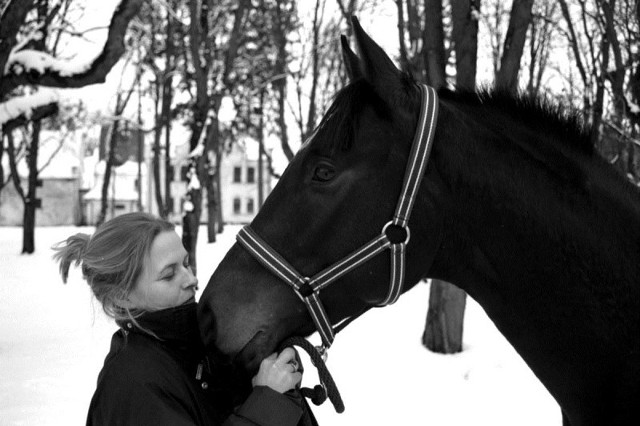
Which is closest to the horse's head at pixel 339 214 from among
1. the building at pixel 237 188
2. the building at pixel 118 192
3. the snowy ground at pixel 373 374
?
the snowy ground at pixel 373 374

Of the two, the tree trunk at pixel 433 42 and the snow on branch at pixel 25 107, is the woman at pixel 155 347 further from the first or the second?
the snow on branch at pixel 25 107

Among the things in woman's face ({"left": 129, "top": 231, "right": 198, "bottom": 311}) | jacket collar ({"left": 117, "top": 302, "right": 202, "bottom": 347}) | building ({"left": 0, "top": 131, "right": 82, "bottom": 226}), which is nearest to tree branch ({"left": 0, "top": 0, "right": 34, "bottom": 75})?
woman's face ({"left": 129, "top": 231, "right": 198, "bottom": 311})

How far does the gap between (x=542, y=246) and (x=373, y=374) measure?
268 inches

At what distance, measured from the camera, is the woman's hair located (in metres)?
2.19

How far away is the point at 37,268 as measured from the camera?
66.3 feet

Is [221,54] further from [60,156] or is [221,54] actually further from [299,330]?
[60,156]

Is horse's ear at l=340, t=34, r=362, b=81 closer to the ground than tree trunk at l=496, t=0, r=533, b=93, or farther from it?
closer to the ground

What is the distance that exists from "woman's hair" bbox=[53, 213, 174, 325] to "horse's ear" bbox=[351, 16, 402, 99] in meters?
0.87

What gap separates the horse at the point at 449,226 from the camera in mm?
1967

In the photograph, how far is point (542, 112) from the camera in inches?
84.2

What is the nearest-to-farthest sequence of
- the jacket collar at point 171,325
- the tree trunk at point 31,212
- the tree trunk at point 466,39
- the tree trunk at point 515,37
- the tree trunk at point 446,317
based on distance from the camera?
1. the jacket collar at point 171,325
2. the tree trunk at point 515,37
3. the tree trunk at point 466,39
4. the tree trunk at point 446,317
5. the tree trunk at point 31,212

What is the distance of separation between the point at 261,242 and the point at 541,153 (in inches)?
35.0

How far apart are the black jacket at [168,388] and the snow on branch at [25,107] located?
27.8ft

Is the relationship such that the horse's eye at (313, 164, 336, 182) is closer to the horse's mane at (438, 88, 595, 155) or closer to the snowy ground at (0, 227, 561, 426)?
the horse's mane at (438, 88, 595, 155)
